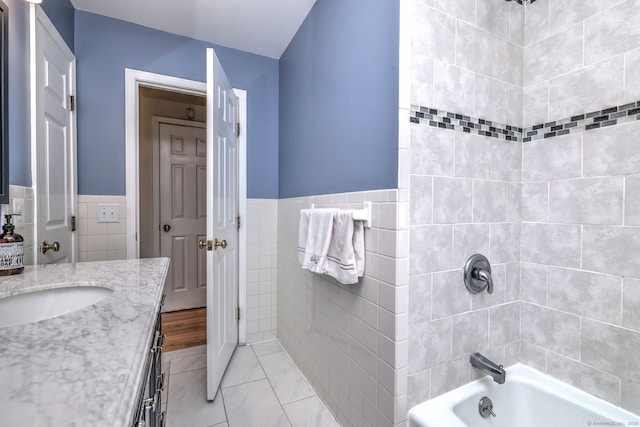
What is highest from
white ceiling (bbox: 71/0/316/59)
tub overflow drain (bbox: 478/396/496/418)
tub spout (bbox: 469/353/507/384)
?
white ceiling (bbox: 71/0/316/59)

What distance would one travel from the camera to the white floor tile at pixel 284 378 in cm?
166

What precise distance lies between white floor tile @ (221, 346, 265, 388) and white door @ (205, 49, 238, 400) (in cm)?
7

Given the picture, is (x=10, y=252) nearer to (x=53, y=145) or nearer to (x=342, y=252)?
(x=53, y=145)

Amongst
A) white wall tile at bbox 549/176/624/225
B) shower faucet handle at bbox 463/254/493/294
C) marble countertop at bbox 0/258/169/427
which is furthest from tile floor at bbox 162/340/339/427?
white wall tile at bbox 549/176/624/225

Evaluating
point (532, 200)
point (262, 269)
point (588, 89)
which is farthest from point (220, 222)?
point (588, 89)

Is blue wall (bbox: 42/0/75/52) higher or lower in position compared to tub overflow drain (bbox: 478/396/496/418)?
higher

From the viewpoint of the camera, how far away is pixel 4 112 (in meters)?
1.09

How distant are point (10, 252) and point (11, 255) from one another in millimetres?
11

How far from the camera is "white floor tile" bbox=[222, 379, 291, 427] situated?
4.80ft

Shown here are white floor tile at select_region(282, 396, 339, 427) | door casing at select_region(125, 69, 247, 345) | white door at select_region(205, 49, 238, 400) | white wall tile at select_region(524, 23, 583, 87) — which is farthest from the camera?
door casing at select_region(125, 69, 247, 345)

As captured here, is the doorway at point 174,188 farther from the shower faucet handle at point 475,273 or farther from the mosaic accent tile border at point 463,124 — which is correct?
the shower faucet handle at point 475,273

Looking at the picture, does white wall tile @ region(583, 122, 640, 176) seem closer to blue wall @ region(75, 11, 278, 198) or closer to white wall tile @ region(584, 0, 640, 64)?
white wall tile @ region(584, 0, 640, 64)

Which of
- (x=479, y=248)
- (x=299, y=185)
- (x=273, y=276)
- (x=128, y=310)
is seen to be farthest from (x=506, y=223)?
(x=273, y=276)

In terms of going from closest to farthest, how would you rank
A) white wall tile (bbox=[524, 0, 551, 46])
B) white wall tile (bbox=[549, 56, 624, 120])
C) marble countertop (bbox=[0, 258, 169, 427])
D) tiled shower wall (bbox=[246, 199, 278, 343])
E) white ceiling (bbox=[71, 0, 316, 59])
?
1. marble countertop (bbox=[0, 258, 169, 427])
2. white wall tile (bbox=[549, 56, 624, 120])
3. white wall tile (bbox=[524, 0, 551, 46])
4. white ceiling (bbox=[71, 0, 316, 59])
5. tiled shower wall (bbox=[246, 199, 278, 343])
